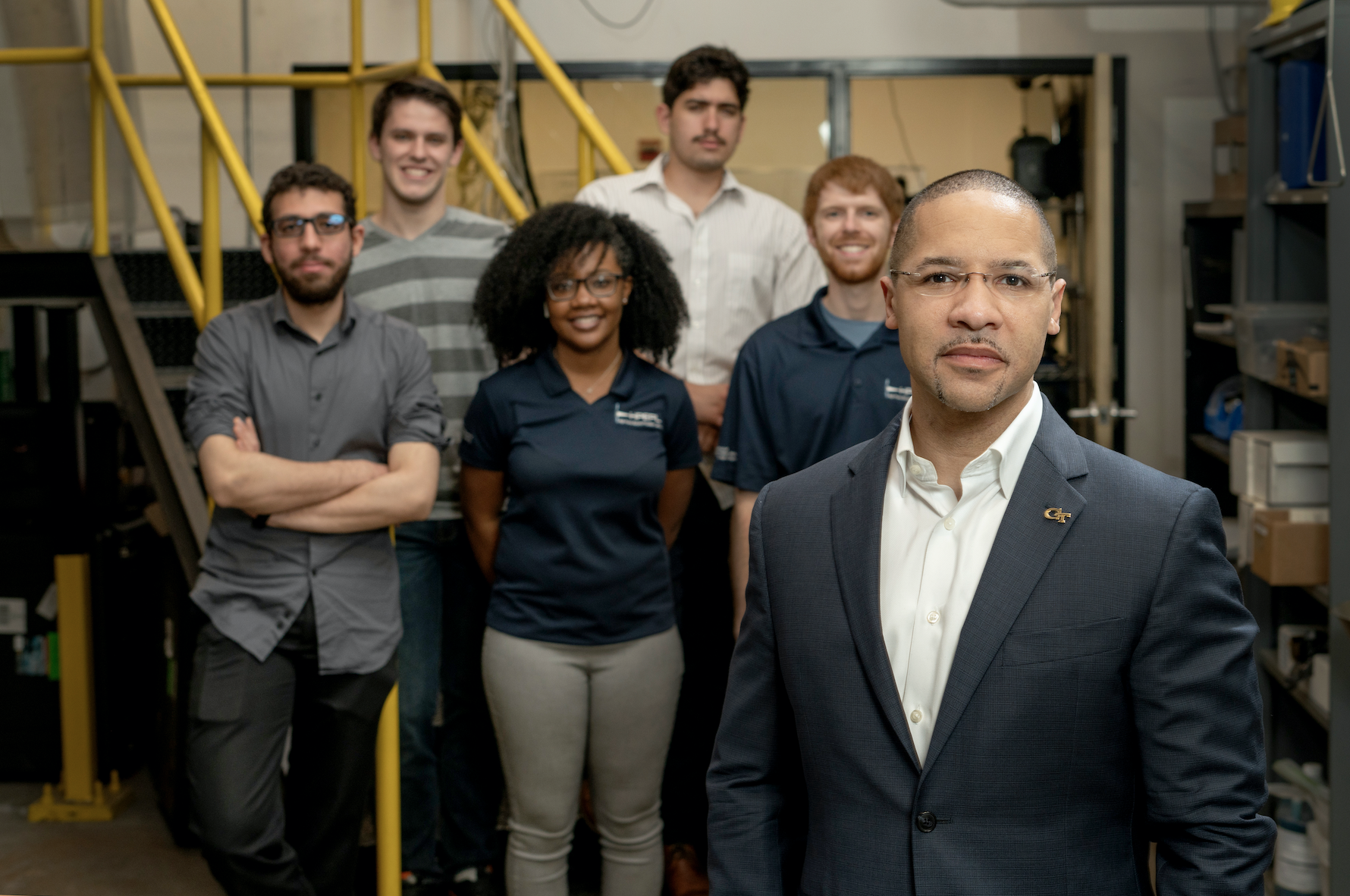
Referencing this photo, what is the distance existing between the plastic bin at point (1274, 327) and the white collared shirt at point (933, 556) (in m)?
2.05

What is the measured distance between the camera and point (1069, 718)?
111 cm

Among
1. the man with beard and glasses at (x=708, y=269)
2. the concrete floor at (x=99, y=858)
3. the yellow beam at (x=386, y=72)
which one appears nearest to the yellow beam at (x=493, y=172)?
the yellow beam at (x=386, y=72)

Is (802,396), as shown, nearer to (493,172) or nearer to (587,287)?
(587,287)

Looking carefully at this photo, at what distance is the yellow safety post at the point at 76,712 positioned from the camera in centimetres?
357

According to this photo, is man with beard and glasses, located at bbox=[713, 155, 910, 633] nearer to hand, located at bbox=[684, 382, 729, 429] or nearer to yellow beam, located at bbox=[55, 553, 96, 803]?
hand, located at bbox=[684, 382, 729, 429]

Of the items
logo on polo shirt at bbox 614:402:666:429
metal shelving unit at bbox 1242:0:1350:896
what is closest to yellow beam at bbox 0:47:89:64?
logo on polo shirt at bbox 614:402:666:429

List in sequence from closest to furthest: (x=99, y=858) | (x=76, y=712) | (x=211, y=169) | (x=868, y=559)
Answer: (x=868, y=559)
(x=211, y=169)
(x=99, y=858)
(x=76, y=712)

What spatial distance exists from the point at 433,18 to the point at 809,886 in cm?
404

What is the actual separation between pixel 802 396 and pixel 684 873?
3.77 ft

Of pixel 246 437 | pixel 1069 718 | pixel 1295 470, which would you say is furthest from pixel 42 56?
pixel 1295 470

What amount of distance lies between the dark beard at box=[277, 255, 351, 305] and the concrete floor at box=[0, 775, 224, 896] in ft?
5.81

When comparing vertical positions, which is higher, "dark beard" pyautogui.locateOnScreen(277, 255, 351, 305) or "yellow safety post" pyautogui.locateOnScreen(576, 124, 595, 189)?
"yellow safety post" pyautogui.locateOnScreen(576, 124, 595, 189)

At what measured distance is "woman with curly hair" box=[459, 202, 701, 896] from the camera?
7.34ft

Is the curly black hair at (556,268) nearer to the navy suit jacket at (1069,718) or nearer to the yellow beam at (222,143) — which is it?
the yellow beam at (222,143)
